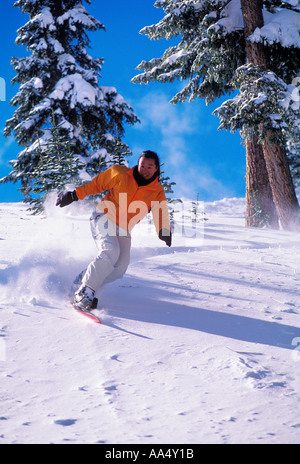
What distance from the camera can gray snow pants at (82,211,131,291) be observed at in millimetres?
3455

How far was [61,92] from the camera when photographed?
13781 mm

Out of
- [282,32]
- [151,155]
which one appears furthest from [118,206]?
[282,32]

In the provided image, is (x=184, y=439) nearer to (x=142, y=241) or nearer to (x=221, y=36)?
(x=142, y=241)

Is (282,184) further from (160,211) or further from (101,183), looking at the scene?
(101,183)

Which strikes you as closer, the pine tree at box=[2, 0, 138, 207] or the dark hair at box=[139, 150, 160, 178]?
the dark hair at box=[139, 150, 160, 178]

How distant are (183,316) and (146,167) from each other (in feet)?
5.07

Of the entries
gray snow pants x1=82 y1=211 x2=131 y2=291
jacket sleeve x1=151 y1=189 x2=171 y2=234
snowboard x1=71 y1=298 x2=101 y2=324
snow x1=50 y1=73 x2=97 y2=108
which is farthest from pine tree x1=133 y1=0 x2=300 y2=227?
snowboard x1=71 y1=298 x2=101 y2=324

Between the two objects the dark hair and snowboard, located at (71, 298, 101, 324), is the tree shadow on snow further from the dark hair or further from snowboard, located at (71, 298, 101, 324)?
the dark hair

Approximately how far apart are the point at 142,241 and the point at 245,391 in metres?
5.52

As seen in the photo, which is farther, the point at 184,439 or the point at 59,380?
the point at 59,380

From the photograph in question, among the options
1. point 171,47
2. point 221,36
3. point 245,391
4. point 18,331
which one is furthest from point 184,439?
point 171,47

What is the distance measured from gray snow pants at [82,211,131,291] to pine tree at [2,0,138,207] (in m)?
9.97

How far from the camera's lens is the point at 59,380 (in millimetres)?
2031

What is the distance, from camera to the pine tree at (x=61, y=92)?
13.9 meters
